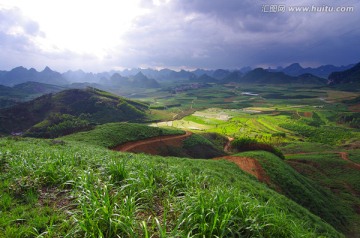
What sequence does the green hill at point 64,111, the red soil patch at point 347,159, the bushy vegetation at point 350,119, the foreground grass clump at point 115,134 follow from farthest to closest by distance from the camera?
the bushy vegetation at point 350,119 < the green hill at point 64,111 < the red soil patch at point 347,159 < the foreground grass clump at point 115,134

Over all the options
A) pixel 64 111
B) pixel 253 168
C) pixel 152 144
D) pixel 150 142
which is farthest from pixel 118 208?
pixel 64 111

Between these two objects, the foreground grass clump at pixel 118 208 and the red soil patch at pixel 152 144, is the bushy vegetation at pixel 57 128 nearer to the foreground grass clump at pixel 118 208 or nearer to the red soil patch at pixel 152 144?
the red soil patch at pixel 152 144

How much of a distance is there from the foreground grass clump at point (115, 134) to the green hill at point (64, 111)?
47.4 m

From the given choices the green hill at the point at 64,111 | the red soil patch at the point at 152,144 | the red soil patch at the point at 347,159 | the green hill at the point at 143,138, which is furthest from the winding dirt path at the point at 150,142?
the green hill at the point at 64,111

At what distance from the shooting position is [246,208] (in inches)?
247

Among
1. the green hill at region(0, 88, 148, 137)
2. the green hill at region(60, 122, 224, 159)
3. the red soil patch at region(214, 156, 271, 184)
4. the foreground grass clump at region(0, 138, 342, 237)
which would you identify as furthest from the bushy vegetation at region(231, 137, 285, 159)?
the green hill at region(0, 88, 148, 137)

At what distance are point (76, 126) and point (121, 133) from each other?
3642cm

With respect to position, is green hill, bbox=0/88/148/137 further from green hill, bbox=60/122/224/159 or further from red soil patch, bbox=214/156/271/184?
red soil patch, bbox=214/156/271/184

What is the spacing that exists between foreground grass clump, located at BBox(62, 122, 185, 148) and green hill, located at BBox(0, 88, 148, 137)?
47402 millimetres

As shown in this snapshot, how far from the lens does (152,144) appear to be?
4131cm

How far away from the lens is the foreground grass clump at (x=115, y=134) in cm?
3733

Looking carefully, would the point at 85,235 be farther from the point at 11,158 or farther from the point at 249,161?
the point at 249,161

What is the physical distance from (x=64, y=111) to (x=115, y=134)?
82494 millimetres

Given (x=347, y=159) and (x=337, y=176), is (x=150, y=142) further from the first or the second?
(x=347, y=159)
